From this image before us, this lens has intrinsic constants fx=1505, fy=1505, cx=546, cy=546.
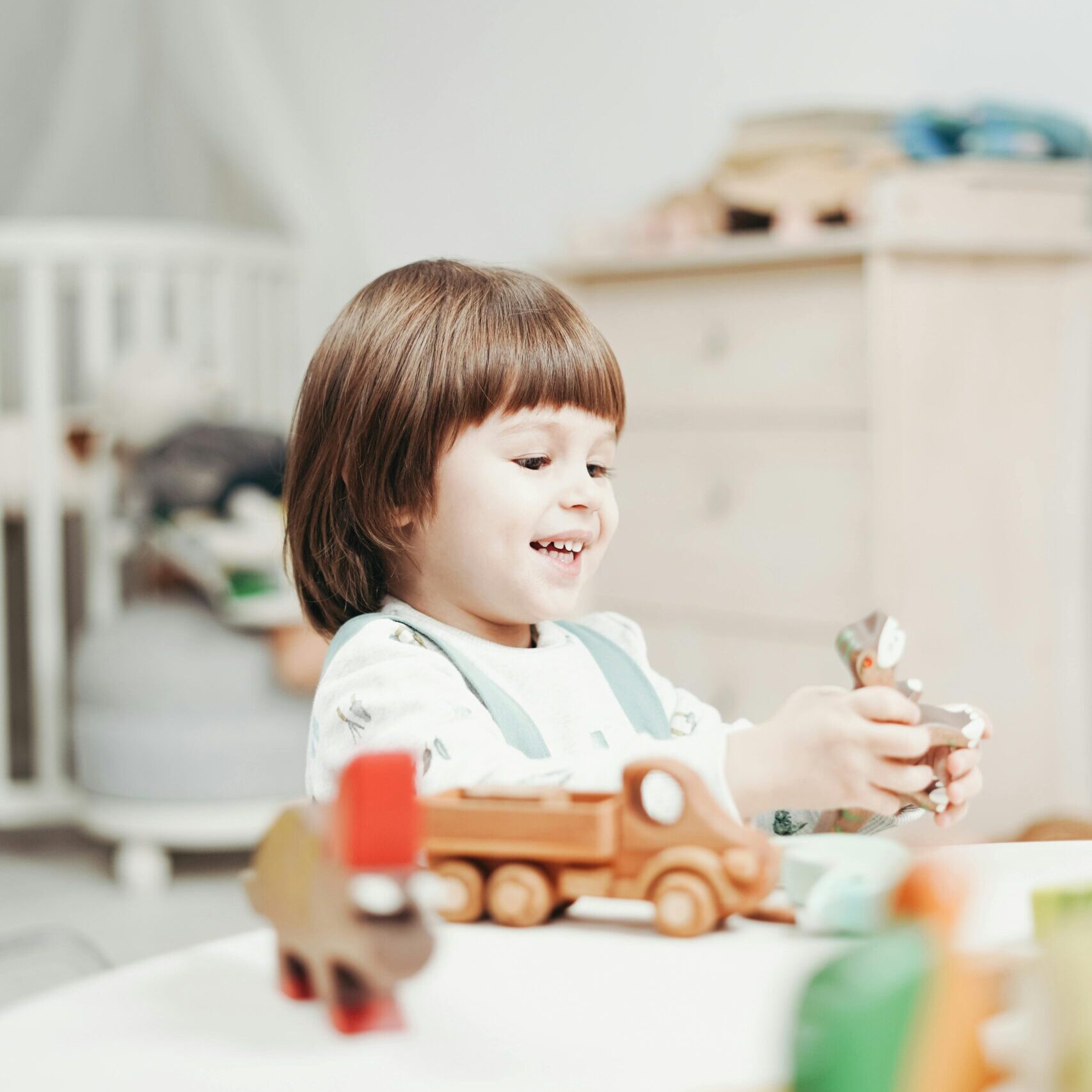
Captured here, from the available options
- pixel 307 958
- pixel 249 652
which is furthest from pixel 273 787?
pixel 307 958

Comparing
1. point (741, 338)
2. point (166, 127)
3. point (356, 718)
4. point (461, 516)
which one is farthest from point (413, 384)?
point (166, 127)

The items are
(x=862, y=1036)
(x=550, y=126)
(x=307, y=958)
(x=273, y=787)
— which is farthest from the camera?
(x=550, y=126)

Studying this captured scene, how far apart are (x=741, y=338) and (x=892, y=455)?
26cm

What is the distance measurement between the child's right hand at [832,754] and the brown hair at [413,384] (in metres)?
0.28

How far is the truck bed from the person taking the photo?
0.47 meters

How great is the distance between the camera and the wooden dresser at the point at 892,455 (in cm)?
169

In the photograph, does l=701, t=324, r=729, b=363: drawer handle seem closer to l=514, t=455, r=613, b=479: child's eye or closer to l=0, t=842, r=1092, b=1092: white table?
l=514, t=455, r=613, b=479: child's eye

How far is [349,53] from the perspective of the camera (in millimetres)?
2695

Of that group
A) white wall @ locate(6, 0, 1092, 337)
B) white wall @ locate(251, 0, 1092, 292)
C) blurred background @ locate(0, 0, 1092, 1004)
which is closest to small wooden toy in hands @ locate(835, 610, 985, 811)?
blurred background @ locate(0, 0, 1092, 1004)

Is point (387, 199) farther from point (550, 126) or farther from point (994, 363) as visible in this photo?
point (994, 363)

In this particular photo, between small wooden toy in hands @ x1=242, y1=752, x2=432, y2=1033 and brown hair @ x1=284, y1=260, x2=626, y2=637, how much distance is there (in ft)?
1.16

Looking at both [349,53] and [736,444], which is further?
[349,53]

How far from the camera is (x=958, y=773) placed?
569 millimetres

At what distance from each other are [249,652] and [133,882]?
354mm
